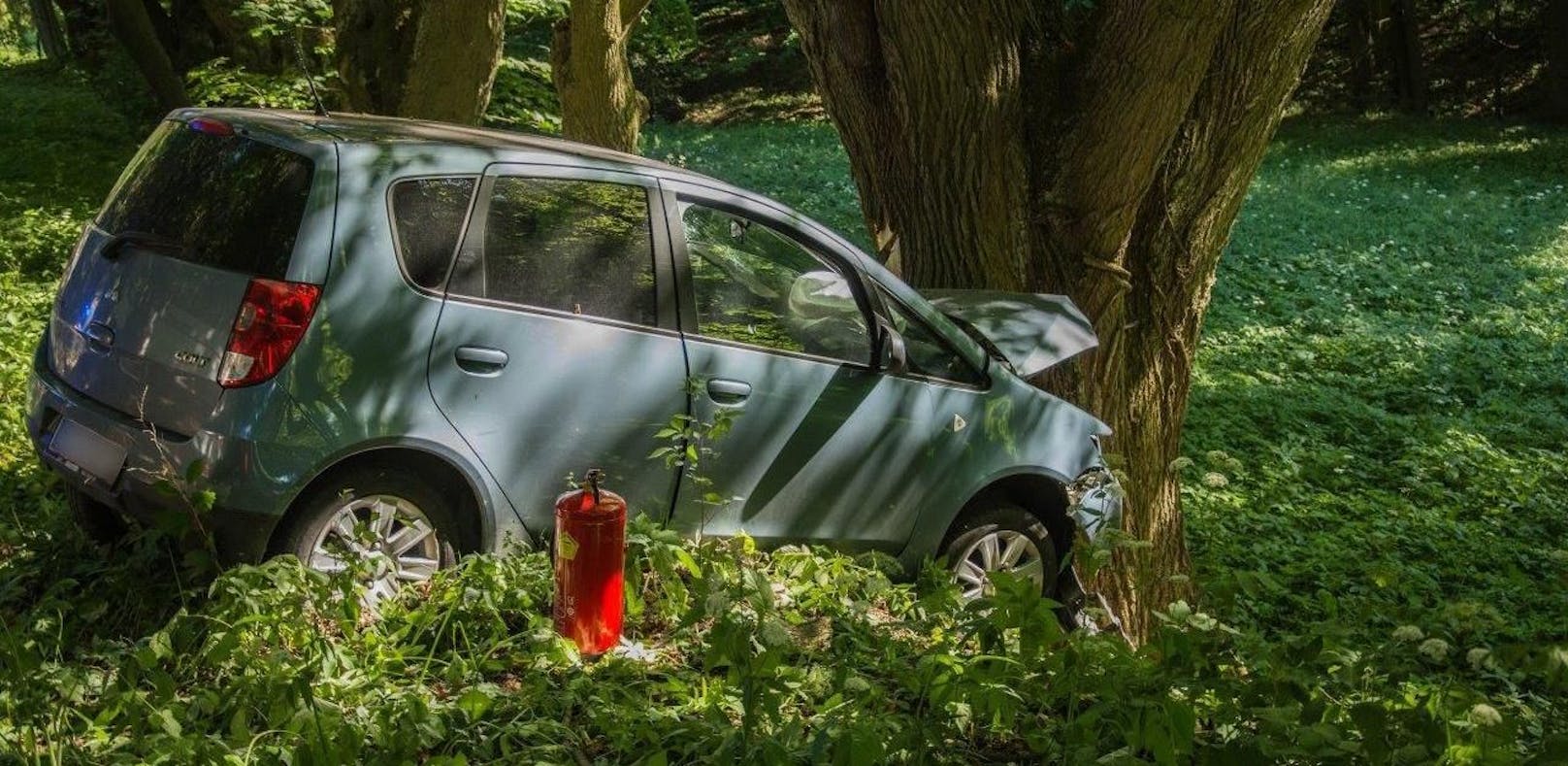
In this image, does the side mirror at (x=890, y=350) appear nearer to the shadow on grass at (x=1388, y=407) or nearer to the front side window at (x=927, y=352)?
the front side window at (x=927, y=352)

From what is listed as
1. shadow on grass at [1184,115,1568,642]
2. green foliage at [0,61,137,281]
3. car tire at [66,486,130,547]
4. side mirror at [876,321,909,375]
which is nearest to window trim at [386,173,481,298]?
car tire at [66,486,130,547]

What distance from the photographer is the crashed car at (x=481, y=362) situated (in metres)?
4.80

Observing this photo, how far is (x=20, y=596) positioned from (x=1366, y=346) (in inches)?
514

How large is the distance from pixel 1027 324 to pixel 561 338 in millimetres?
2204

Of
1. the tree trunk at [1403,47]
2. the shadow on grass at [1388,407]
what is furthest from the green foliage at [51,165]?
the tree trunk at [1403,47]

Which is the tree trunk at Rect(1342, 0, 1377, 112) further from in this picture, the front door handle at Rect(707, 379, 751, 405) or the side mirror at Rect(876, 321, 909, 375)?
the front door handle at Rect(707, 379, 751, 405)

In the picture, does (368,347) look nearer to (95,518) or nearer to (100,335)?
(100,335)

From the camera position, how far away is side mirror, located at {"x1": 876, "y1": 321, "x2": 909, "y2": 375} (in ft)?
19.1

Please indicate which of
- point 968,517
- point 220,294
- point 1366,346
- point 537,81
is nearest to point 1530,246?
point 1366,346

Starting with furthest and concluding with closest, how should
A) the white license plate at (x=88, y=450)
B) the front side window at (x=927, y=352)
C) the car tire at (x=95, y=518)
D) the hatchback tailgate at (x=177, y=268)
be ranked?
the front side window at (x=927, y=352) < the car tire at (x=95, y=518) < the white license plate at (x=88, y=450) < the hatchback tailgate at (x=177, y=268)

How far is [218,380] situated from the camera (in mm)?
4730

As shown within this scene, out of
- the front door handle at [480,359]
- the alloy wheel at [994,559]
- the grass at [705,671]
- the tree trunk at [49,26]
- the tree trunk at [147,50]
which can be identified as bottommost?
the alloy wheel at [994,559]

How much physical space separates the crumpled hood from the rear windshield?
281cm

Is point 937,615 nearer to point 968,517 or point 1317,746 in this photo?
point 968,517
